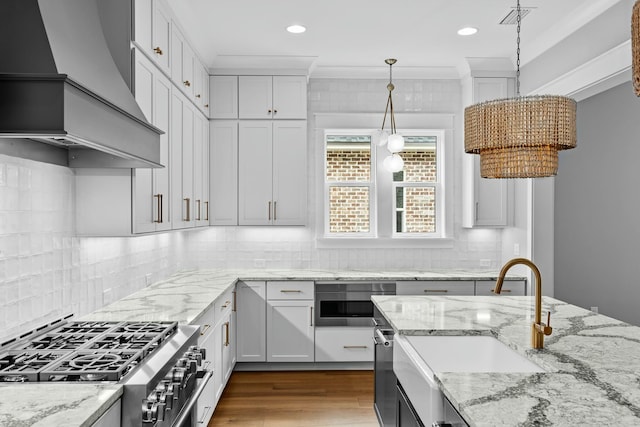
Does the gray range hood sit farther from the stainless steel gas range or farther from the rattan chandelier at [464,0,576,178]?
the rattan chandelier at [464,0,576,178]

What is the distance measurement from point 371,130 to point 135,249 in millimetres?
2542

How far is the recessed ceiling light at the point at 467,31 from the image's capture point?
12.2ft

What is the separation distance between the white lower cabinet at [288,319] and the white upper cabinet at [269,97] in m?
1.58

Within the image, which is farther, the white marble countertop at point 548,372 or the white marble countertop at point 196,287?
the white marble countertop at point 196,287

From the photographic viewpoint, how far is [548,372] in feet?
5.28

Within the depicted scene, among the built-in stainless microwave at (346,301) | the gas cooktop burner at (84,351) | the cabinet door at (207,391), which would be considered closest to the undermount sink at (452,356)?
the gas cooktop burner at (84,351)

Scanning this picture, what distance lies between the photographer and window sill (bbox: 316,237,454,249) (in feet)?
15.6

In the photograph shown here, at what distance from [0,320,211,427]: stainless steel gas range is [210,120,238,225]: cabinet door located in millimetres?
2175

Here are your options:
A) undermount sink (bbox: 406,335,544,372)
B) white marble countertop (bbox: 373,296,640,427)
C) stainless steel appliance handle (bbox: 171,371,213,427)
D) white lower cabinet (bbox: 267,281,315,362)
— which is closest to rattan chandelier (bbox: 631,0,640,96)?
white marble countertop (bbox: 373,296,640,427)

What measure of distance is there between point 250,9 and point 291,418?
9.48 ft

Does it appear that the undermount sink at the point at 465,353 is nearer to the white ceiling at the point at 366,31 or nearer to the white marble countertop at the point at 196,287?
the white marble countertop at the point at 196,287

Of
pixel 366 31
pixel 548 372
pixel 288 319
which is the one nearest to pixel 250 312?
pixel 288 319

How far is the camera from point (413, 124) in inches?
188

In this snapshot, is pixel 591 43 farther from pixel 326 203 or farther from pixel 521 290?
pixel 326 203
